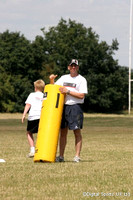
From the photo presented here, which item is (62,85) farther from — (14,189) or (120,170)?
(14,189)

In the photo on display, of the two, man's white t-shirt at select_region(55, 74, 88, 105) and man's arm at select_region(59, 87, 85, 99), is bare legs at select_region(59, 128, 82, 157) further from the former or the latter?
man's arm at select_region(59, 87, 85, 99)

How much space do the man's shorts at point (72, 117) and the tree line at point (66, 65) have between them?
228 ft

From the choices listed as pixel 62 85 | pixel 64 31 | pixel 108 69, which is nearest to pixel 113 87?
pixel 108 69

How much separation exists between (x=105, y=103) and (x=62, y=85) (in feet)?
234

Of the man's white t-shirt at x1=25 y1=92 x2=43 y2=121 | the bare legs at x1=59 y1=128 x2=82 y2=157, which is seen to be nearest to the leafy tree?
the man's white t-shirt at x1=25 y1=92 x2=43 y2=121

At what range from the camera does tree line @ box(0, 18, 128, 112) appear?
83.0m

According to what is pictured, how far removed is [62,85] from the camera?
37.5ft

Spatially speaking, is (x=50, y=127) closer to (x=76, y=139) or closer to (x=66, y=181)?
(x=76, y=139)

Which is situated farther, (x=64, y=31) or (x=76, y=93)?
(x=64, y=31)

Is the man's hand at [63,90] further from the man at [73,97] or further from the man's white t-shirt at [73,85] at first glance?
the man's white t-shirt at [73,85]

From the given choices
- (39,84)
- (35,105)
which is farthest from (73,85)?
(35,105)

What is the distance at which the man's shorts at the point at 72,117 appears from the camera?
1131cm

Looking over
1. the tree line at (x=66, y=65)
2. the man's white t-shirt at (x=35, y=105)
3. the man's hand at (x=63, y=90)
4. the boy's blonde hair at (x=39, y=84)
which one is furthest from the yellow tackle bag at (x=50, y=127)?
the tree line at (x=66, y=65)

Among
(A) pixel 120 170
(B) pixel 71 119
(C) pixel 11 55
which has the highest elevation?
(C) pixel 11 55
